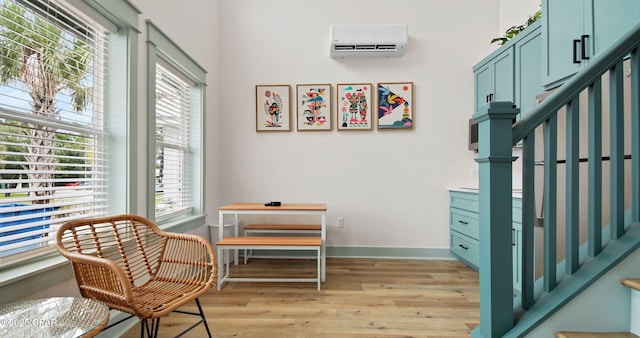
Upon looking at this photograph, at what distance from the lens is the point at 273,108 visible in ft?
11.5

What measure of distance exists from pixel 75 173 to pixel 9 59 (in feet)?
2.04

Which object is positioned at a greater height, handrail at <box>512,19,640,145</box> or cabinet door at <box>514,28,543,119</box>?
cabinet door at <box>514,28,543,119</box>

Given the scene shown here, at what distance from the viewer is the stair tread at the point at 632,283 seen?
1090 mm

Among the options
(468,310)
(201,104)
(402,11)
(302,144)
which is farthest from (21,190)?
(402,11)

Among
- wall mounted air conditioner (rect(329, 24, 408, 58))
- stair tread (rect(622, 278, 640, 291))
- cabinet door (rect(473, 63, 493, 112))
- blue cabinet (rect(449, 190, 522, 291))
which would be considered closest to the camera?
stair tread (rect(622, 278, 640, 291))

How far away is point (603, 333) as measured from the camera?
1158mm

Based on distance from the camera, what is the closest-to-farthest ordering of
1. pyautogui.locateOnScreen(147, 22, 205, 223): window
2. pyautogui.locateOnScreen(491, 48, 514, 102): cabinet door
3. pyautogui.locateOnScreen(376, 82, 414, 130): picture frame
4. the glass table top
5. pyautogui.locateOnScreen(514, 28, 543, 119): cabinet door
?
the glass table top → pyautogui.locateOnScreen(147, 22, 205, 223): window → pyautogui.locateOnScreen(514, 28, 543, 119): cabinet door → pyautogui.locateOnScreen(491, 48, 514, 102): cabinet door → pyautogui.locateOnScreen(376, 82, 414, 130): picture frame

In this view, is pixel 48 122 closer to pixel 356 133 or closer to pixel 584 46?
pixel 356 133

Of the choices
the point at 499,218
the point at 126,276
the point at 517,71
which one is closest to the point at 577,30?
the point at 517,71

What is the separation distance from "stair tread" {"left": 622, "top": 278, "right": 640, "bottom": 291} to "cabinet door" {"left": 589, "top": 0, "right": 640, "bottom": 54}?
1.30 metres

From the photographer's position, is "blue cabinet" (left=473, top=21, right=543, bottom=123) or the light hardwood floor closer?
the light hardwood floor

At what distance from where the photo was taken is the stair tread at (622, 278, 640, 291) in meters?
1.09

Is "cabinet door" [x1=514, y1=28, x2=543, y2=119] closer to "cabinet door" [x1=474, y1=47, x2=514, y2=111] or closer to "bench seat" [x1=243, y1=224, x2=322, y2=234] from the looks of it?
"cabinet door" [x1=474, y1=47, x2=514, y2=111]

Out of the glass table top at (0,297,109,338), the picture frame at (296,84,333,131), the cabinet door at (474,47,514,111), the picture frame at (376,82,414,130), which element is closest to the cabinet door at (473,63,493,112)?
the cabinet door at (474,47,514,111)
